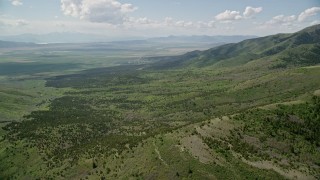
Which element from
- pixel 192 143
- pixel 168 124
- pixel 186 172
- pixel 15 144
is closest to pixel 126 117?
pixel 168 124

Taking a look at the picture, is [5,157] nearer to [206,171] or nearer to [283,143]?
[206,171]

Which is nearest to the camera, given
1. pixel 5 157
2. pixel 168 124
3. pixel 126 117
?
pixel 5 157

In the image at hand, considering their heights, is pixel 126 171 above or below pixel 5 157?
above

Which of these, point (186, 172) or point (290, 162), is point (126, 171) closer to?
point (186, 172)

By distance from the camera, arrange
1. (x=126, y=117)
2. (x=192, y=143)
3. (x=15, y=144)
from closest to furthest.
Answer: (x=192, y=143) → (x=15, y=144) → (x=126, y=117)

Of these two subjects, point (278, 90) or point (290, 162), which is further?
point (278, 90)

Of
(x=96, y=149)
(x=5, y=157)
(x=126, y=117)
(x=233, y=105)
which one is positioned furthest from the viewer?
(x=126, y=117)

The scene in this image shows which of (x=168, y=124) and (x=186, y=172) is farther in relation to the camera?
(x=168, y=124)

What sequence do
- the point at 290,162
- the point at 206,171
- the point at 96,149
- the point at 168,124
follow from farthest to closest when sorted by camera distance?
Result: the point at 168,124, the point at 96,149, the point at 290,162, the point at 206,171

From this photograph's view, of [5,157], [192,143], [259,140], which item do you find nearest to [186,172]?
[192,143]
